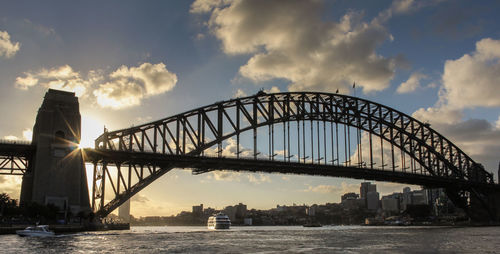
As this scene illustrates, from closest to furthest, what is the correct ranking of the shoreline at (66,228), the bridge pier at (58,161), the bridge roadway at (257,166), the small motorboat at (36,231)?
the small motorboat at (36,231) < the shoreline at (66,228) < the bridge pier at (58,161) < the bridge roadway at (257,166)

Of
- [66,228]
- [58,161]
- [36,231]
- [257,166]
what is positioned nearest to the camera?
[36,231]

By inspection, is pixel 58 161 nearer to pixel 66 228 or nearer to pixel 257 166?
pixel 66 228

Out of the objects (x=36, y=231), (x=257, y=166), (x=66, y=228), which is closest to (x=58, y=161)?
(x=66, y=228)

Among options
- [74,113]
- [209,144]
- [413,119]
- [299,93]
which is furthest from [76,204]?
[413,119]

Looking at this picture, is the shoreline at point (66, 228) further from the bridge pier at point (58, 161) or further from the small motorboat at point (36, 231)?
the small motorboat at point (36, 231)

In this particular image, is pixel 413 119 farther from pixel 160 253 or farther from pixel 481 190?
pixel 160 253

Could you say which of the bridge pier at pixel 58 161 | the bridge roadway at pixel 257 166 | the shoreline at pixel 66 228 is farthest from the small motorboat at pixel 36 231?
the bridge roadway at pixel 257 166
